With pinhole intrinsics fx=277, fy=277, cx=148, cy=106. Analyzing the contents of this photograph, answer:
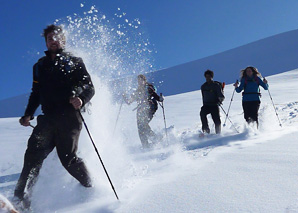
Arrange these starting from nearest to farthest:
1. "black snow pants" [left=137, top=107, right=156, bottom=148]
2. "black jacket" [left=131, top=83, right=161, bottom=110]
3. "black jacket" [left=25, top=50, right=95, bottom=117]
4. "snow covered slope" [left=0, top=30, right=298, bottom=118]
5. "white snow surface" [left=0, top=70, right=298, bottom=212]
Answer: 1. "white snow surface" [left=0, top=70, right=298, bottom=212]
2. "black jacket" [left=25, top=50, right=95, bottom=117]
3. "black snow pants" [left=137, top=107, right=156, bottom=148]
4. "black jacket" [left=131, top=83, right=161, bottom=110]
5. "snow covered slope" [left=0, top=30, right=298, bottom=118]

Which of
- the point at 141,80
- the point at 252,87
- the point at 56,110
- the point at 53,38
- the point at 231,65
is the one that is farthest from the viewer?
the point at 231,65

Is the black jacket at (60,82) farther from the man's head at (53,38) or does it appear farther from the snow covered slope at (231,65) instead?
the snow covered slope at (231,65)

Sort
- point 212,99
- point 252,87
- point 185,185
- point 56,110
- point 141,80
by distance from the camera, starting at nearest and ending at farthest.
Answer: point 185,185
point 56,110
point 141,80
point 252,87
point 212,99

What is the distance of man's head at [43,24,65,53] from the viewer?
2.63 metres

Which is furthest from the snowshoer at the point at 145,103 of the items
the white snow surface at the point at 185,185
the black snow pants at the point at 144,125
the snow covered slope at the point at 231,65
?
the snow covered slope at the point at 231,65

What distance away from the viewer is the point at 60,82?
8.41 feet

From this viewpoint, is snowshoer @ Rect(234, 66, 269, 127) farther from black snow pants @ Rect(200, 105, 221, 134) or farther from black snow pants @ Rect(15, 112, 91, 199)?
black snow pants @ Rect(15, 112, 91, 199)

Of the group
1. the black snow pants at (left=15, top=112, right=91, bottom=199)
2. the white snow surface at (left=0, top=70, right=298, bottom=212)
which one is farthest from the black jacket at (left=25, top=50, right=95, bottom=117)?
the white snow surface at (left=0, top=70, right=298, bottom=212)

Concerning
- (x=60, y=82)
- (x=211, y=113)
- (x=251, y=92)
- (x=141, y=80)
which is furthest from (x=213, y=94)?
(x=60, y=82)

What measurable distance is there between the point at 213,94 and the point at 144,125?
183 centimetres

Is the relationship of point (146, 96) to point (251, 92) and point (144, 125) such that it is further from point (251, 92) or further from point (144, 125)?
point (251, 92)

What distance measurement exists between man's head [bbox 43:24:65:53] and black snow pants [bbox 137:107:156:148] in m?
3.36

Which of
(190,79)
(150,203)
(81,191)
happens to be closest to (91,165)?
(81,191)

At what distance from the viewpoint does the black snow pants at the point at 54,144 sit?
2.44 m
